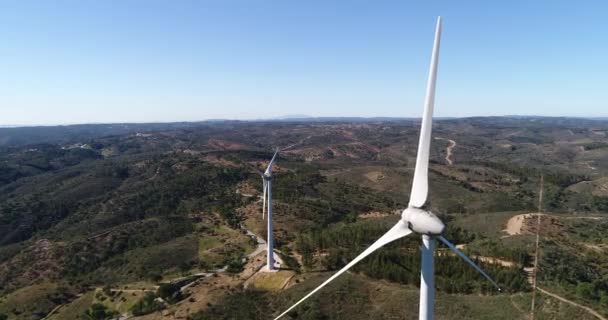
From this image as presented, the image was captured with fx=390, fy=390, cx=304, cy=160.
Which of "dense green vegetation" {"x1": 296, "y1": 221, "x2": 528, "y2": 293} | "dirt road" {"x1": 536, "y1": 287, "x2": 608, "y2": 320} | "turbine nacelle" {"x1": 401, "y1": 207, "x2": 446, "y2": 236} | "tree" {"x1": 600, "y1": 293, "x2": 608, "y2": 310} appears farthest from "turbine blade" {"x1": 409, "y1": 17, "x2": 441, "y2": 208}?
"tree" {"x1": 600, "y1": 293, "x2": 608, "y2": 310}

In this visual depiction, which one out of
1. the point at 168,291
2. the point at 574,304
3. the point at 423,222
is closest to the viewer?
the point at 423,222

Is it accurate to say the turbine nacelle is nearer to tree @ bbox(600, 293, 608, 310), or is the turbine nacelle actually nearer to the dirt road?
the dirt road

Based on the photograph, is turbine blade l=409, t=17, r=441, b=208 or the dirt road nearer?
turbine blade l=409, t=17, r=441, b=208

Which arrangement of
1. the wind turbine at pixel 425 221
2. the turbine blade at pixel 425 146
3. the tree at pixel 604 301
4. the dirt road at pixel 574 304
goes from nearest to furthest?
1. the wind turbine at pixel 425 221
2. the turbine blade at pixel 425 146
3. the dirt road at pixel 574 304
4. the tree at pixel 604 301

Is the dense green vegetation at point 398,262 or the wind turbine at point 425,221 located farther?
the dense green vegetation at point 398,262

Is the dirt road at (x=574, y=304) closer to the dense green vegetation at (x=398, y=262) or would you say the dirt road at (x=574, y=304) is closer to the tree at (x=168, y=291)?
the dense green vegetation at (x=398, y=262)

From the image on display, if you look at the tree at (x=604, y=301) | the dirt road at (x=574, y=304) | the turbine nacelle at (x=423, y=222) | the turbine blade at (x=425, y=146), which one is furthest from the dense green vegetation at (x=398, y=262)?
the turbine nacelle at (x=423, y=222)

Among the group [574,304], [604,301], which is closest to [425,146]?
[574,304]

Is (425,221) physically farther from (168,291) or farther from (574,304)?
(168,291)

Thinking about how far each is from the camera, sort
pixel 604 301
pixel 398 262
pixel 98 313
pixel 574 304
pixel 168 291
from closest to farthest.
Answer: pixel 574 304, pixel 604 301, pixel 98 313, pixel 168 291, pixel 398 262
